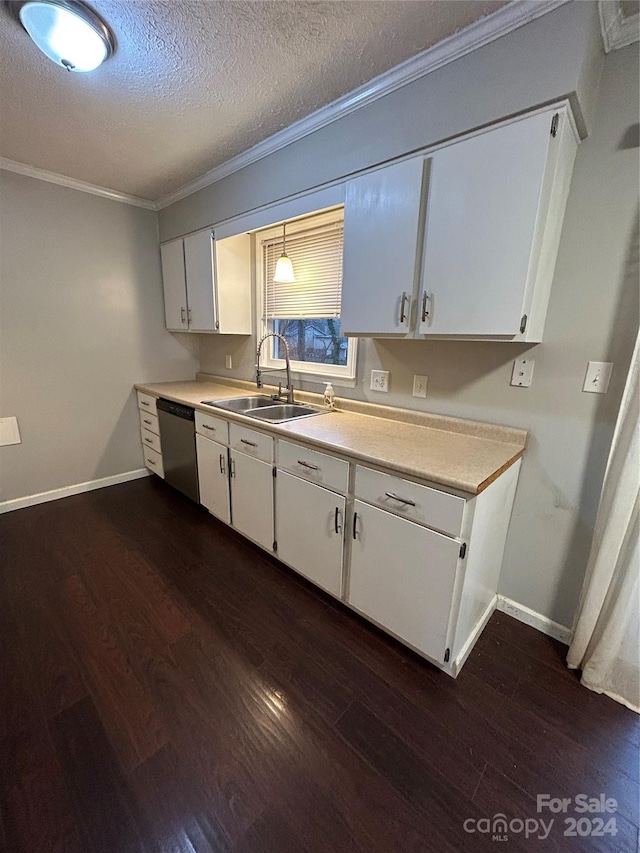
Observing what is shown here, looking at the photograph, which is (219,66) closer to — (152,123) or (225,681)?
(152,123)

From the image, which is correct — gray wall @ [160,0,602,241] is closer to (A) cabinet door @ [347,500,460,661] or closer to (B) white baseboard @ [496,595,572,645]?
(A) cabinet door @ [347,500,460,661]

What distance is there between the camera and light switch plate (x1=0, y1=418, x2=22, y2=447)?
254 centimetres

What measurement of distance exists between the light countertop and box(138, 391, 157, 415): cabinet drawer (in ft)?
2.76

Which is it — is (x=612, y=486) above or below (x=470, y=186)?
below

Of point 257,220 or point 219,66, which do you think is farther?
point 257,220

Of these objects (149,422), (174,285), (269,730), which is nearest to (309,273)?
(174,285)

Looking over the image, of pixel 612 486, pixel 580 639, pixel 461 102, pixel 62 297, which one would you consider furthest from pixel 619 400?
pixel 62 297

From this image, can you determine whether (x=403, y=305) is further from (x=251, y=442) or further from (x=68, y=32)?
(x=68, y=32)

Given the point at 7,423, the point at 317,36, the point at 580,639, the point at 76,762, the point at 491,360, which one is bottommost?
the point at 76,762

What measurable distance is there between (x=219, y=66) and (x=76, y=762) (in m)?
2.66

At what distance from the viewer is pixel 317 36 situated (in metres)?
1.29

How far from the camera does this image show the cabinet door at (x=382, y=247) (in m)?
1.48

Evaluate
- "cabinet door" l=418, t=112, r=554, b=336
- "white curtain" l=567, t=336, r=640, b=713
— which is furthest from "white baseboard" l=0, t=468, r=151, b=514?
"white curtain" l=567, t=336, r=640, b=713

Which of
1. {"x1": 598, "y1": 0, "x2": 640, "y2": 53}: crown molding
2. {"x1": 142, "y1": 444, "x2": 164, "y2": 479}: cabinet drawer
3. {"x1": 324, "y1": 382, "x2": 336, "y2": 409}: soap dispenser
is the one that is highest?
{"x1": 598, "y1": 0, "x2": 640, "y2": 53}: crown molding
